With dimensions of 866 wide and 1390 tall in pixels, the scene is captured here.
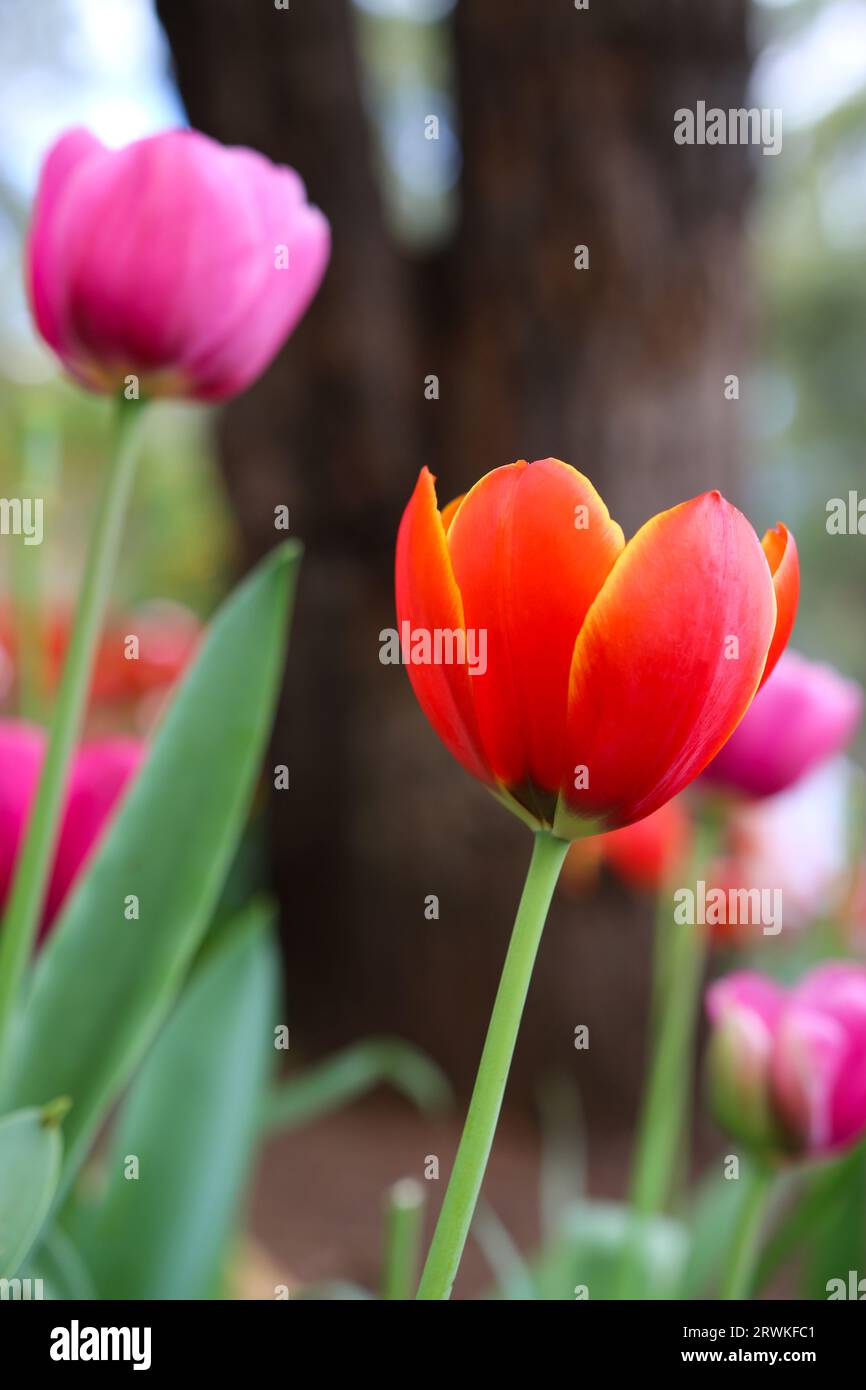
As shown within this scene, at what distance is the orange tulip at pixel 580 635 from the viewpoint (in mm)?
140

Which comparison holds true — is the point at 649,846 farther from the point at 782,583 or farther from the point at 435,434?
the point at 435,434

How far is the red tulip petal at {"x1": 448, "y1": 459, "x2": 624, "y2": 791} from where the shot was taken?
147 mm

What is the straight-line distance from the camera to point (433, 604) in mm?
145

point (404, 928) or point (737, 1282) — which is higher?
point (404, 928)

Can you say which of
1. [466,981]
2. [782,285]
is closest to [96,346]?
[466,981]

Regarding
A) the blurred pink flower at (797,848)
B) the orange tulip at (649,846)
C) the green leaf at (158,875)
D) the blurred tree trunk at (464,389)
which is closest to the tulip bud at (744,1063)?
the green leaf at (158,875)

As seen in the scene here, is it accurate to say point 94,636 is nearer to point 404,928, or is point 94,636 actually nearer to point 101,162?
point 101,162

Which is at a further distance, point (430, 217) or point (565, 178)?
point (430, 217)

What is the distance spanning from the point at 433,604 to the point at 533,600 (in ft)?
0.04

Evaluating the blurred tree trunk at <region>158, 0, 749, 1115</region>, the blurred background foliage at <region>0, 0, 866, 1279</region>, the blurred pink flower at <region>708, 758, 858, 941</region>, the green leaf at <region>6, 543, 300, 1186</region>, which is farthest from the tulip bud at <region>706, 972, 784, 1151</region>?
the blurred tree trunk at <region>158, 0, 749, 1115</region>

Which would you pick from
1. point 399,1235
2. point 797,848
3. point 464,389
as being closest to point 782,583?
point 399,1235

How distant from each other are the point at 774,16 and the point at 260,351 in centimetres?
148

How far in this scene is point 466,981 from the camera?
1391 millimetres
